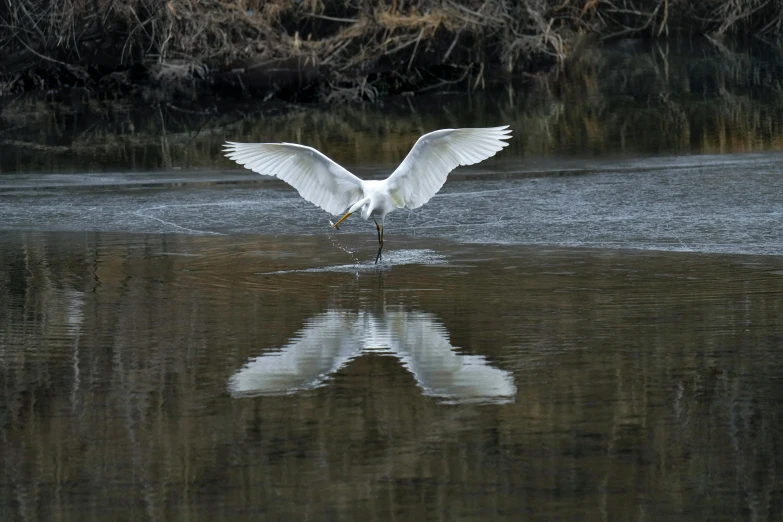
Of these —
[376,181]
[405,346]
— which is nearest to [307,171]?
[376,181]

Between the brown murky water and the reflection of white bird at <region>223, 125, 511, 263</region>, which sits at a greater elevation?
the reflection of white bird at <region>223, 125, 511, 263</region>

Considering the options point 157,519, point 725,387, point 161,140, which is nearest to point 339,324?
point 725,387

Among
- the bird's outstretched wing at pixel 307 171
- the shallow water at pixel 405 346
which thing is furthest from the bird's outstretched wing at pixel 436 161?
the shallow water at pixel 405 346

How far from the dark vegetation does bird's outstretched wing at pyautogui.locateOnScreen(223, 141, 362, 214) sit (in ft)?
43.8

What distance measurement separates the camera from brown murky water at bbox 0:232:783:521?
506cm

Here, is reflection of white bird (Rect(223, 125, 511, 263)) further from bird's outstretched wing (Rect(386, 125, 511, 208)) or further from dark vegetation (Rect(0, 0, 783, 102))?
dark vegetation (Rect(0, 0, 783, 102))

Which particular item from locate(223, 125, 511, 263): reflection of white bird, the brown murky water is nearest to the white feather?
locate(223, 125, 511, 263): reflection of white bird

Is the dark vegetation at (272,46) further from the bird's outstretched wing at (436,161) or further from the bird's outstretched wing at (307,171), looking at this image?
the bird's outstretched wing at (436,161)

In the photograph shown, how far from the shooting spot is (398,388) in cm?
649

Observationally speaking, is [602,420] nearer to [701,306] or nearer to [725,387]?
[725,387]

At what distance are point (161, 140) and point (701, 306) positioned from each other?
12.6 meters

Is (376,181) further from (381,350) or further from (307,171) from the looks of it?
(381,350)

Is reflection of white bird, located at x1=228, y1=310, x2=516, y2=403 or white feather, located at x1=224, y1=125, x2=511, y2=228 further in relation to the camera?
white feather, located at x1=224, y1=125, x2=511, y2=228

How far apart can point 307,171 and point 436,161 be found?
1.02 m
